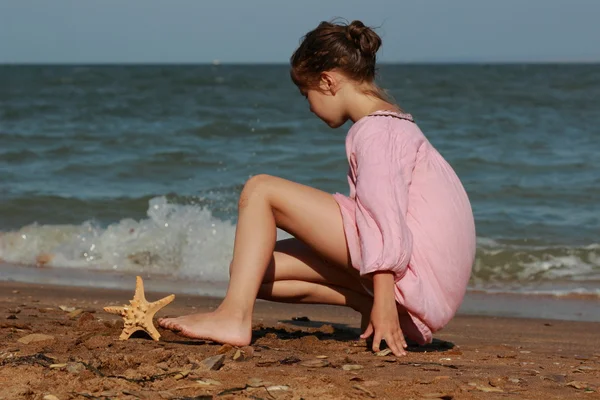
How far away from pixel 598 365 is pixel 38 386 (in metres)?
2.13

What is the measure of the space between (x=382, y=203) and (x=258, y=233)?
471 mm

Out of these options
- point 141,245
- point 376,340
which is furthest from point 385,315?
point 141,245

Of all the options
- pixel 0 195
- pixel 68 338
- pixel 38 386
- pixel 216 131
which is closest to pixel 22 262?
pixel 0 195

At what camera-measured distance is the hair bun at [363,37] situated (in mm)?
3330

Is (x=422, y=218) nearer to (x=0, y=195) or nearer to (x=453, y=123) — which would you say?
(x=0, y=195)

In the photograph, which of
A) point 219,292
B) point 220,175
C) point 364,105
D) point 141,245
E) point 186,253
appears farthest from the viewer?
point 220,175

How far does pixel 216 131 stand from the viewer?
51.1 ft

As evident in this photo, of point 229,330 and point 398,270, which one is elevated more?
point 398,270

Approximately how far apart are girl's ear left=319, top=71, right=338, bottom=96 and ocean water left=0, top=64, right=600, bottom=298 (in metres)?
0.72

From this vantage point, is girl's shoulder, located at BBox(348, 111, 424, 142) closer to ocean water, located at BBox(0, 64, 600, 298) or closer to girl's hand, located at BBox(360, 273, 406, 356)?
girl's hand, located at BBox(360, 273, 406, 356)

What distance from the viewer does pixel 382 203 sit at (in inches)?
124

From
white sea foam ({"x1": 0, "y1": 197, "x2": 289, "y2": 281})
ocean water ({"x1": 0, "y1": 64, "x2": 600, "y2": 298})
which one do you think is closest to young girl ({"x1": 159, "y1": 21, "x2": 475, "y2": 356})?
ocean water ({"x1": 0, "y1": 64, "x2": 600, "y2": 298})

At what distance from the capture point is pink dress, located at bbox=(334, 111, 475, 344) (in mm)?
3152

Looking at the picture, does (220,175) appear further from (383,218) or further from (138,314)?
(383,218)
